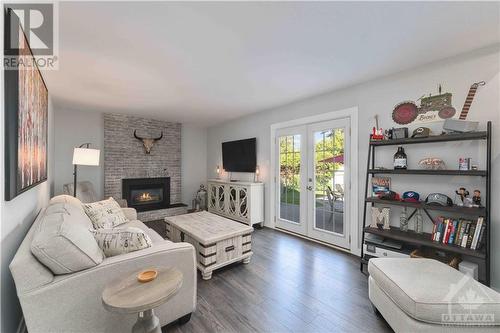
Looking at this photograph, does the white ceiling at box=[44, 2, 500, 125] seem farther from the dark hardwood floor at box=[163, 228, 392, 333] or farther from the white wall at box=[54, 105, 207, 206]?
the dark hardwood floor at box=[163, 228, 392, 333]

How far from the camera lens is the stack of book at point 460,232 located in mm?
1908

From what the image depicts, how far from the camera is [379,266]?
179cm

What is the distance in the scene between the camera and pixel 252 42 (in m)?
1.91

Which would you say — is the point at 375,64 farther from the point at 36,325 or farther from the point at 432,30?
the point at 36,325

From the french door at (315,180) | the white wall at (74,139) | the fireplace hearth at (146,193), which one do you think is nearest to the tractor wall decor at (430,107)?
the french door at (315,180)

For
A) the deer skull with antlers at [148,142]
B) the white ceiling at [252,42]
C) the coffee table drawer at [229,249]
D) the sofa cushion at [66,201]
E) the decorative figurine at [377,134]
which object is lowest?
the coffee table drawer at [229,249]

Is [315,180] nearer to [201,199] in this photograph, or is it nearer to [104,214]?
[104,214]

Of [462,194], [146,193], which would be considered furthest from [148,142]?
[462,194]

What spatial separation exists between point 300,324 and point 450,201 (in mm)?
1911

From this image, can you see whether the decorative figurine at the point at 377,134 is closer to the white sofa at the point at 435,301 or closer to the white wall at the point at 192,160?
the white sofa at the point at 435,301

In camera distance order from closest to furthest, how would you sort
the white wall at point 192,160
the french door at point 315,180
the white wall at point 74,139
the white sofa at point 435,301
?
the white sofa at point 435,301
the french door at point 315,180
the white wall at point 74,139
the white wall at point 192,160

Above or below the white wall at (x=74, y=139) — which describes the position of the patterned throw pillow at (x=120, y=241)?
below

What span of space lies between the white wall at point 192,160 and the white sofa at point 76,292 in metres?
4.40

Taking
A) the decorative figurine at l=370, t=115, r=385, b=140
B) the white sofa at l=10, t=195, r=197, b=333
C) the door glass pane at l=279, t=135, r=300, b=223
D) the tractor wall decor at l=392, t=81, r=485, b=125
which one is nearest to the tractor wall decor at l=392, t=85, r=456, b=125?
the tractor wall decor at l=392, t=81, r=485, b=125
